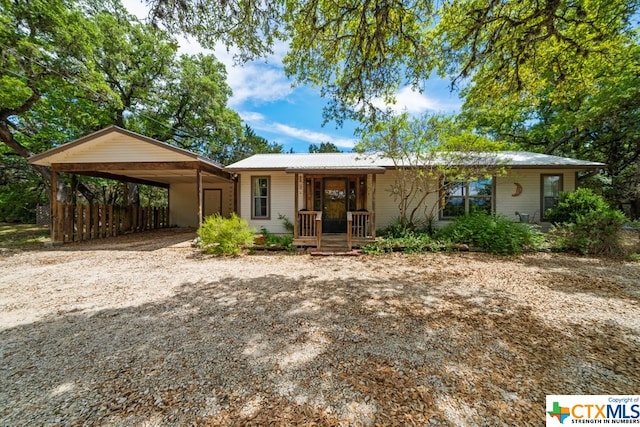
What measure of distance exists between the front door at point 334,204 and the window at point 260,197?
2342mm

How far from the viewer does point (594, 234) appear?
7074 mm

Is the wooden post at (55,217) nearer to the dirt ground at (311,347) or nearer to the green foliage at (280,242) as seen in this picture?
the dirt ground at (311,347)

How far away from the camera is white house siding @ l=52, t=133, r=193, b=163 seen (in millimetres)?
8672

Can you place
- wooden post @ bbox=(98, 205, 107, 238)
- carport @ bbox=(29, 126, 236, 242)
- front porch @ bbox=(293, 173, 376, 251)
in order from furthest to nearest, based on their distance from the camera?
wooden post @ bbox=(98, 205, 107, 238) < front porch @ bbox=(293, 173, 376, 251) < carport @ bbox=(29, 126, 236, 242)

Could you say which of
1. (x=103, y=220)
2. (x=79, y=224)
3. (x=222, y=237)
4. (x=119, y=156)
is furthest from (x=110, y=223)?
(x=222, y=237)

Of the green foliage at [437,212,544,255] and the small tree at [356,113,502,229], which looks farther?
the small tree at [356,113,502,229]

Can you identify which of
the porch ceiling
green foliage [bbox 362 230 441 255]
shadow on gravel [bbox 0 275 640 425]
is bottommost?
shadow on gravel [bbox 0 275 640 425]

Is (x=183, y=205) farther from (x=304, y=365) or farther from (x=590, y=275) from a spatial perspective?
(x=590, y=275)

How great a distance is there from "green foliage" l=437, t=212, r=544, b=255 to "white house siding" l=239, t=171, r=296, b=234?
580cm

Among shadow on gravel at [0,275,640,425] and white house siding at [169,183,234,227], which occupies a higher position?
white house siding at [169,183,234,227]

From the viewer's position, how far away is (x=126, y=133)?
8.53 metres

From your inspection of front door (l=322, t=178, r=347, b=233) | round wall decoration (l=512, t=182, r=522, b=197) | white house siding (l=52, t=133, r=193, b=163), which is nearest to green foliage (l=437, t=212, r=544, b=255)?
round wall decoration (l=512, t=182, r=522, b=197)

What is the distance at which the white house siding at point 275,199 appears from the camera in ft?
33.0

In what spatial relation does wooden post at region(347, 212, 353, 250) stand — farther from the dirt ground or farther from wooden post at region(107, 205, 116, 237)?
wooden post at region(107, 205, 116, 237)
